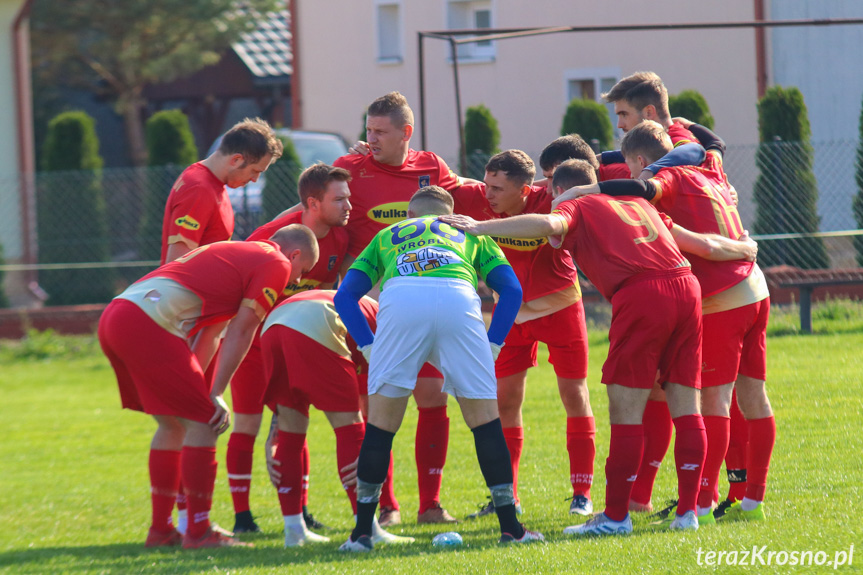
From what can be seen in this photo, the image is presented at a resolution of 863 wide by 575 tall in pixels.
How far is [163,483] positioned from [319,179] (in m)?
1.86

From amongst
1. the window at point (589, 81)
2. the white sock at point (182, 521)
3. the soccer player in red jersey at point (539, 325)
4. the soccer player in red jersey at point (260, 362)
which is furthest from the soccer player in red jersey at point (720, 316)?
the window at point (589, 81)

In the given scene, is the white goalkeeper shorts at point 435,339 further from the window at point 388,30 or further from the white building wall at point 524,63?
the window at point 388,30

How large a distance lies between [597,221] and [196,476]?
8.02ft

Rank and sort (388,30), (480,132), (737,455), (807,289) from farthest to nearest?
(388,30) → (480,132) → (807,289) → (737,455)

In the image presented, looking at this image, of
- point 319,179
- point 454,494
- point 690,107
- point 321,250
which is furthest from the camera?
point 690,107

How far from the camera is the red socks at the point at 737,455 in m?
5.67

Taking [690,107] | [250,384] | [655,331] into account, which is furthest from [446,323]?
[690,107]

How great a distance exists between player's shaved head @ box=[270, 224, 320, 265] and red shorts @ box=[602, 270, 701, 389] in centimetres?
168

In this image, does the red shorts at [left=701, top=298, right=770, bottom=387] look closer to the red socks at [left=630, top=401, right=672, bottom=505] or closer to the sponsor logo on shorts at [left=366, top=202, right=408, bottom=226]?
the red socks at [left=630, top=401, right=672, bottom=505]

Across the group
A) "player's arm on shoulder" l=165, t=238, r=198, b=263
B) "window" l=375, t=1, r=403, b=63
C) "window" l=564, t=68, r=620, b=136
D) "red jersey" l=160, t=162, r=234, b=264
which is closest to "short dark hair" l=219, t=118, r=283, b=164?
"red jersey" l=160, t=162, r=234, b=264

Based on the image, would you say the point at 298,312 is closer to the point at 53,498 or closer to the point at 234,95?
the point at 53,498

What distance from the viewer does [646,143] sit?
552 cm

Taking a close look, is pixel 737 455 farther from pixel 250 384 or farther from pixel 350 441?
pixel 250 384

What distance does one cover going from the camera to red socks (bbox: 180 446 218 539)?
18.2 feet
